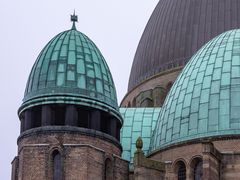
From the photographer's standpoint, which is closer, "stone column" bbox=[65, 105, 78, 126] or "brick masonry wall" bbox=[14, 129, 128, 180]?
"brick masonry wall" bbox=[14, 129, 128, 180]

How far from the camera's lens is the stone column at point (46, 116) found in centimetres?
3756

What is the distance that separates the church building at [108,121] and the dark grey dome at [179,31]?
9.90 meters

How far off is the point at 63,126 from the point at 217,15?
1670 centimetres

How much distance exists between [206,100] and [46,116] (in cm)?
622

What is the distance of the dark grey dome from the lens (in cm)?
5097

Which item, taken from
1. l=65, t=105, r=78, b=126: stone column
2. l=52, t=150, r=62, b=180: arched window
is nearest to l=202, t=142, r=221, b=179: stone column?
l=65, t=105, r=78, b=126: stone column

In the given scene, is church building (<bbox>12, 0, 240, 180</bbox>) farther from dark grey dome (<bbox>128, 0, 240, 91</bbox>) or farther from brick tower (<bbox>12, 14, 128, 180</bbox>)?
dark grey dome (<bbox>128, 0, 240, 91</bbox>)

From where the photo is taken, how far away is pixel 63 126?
123ft

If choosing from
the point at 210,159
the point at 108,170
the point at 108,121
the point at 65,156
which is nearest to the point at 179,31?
the point at 108,121

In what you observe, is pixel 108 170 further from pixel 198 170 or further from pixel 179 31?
pixel 179 31

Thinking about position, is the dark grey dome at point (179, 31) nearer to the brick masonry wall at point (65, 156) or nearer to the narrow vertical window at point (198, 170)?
the brick masonry wall at point (65, 156)

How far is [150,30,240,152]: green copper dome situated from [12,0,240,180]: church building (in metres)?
0.04

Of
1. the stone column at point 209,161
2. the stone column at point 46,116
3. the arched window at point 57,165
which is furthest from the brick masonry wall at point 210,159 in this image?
the stone column at point 46,116

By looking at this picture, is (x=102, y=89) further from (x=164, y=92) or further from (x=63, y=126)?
(x=164, y=92)
